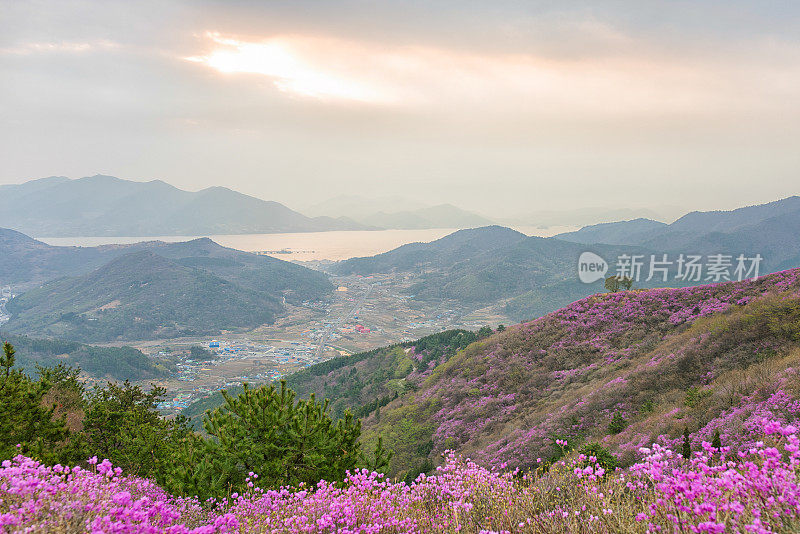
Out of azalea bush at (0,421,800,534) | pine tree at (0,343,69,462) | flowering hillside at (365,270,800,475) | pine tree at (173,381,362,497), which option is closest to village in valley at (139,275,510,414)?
flowering hillside at (365,270,800,475)

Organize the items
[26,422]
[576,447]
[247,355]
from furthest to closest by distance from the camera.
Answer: [247,355], [576,447], [26,422]

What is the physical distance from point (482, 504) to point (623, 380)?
18487mm

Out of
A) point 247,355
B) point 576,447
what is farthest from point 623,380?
point 247,355

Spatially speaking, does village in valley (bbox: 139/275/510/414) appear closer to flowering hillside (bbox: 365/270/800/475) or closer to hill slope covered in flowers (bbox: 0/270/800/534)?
flowering hillside (bbox: 365/270/800/475)

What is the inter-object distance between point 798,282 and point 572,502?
2857 cm

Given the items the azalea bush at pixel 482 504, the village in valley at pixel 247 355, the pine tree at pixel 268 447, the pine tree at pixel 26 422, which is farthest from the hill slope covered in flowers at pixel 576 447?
the village in valley at pixel 247 355

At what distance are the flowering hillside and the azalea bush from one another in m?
6.82

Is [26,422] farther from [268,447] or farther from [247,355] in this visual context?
[247,355]

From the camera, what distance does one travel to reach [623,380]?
66.1 ft

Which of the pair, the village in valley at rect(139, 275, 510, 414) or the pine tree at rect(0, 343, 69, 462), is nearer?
the pine tree at rect(0, 343, 69, 462)

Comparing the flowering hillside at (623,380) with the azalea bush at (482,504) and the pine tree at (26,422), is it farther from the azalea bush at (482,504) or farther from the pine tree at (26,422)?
the pine tree at (26,422)

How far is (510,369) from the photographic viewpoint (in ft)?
107

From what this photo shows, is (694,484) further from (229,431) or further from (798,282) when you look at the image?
(798,282)

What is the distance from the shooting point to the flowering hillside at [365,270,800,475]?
1239 cm
